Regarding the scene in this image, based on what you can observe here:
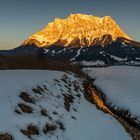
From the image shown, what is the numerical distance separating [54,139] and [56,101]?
5.56 m

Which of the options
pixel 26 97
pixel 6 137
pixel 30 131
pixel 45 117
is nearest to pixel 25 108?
pixel 45 117

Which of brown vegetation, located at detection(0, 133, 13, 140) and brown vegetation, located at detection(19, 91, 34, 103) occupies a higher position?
brown vegetation, located at detection(0, 133, 13, 140)

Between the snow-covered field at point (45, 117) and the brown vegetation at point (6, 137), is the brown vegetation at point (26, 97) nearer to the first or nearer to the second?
the snow-covered field at point (45, 117)

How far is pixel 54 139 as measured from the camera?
36.5ft

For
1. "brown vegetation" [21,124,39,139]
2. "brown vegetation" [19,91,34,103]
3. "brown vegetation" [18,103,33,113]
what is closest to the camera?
"brown vegetation" [21,124,39,139]

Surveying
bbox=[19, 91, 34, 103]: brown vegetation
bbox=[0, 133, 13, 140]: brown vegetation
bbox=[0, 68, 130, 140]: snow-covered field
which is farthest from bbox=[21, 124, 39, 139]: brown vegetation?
bbox=[19, 91, 34, 103]: brown vegetation

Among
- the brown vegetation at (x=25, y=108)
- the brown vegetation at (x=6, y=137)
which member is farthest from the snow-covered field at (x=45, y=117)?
the brown vegetation at (x=6, y=137)

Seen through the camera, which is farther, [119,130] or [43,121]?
[119,130]

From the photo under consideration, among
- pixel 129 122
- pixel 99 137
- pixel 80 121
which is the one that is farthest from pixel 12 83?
pixel 129 122

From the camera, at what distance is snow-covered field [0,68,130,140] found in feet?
36.1

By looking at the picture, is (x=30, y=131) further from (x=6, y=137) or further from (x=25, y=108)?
(x=25, y=108)

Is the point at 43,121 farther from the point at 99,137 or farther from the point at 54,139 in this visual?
the point at 99,137

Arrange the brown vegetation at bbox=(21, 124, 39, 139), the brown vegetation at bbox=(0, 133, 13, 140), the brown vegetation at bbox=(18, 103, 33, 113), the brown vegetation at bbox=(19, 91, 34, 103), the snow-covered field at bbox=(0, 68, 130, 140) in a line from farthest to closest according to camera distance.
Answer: the brown vegetation at bbox=(19, 91, 34, 103)
the brown vegetation at bbox=(18, 103, 33, 113)
the snow-covered field at bbox=(0, 68, 130, 140)
the brown vegetation at bbox=(21, 124, 39, 139)
the brown vegetation at bbox=(0, 133, 13, 140)

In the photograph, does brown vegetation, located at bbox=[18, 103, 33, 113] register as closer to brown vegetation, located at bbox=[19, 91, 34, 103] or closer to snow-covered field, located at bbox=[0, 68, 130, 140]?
snow-covered field, located at bbox=[0, 68, 130, 140]
